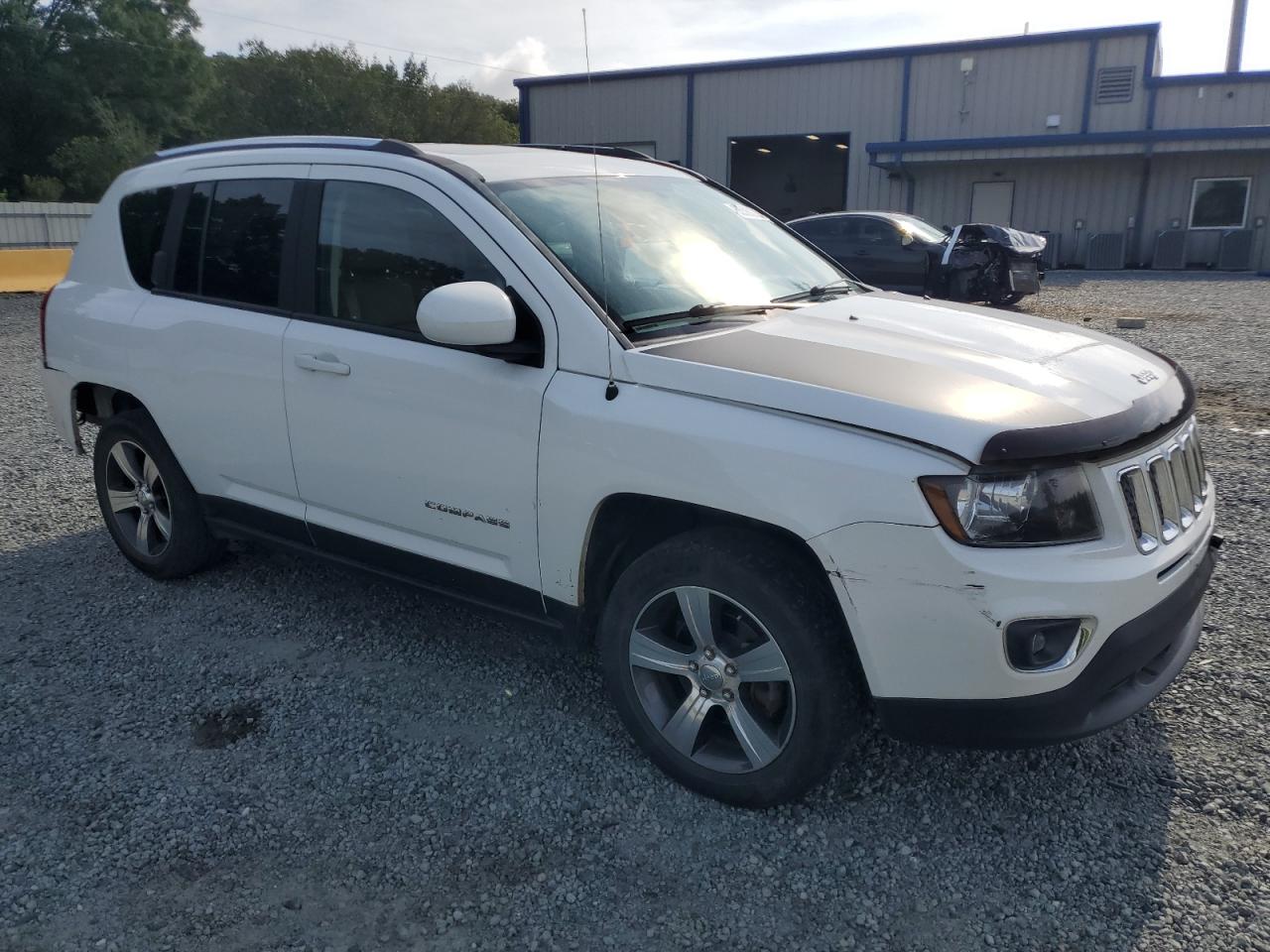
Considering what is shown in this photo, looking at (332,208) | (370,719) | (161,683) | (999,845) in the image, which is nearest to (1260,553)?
(999,845)

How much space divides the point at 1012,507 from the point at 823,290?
164cm

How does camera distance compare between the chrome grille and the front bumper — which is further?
the chrome grille

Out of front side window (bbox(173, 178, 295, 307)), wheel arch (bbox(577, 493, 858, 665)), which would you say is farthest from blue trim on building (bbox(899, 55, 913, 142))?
wheel arch (bbox(577, 493, 858, 665))

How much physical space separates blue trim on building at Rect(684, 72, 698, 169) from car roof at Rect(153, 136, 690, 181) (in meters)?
28.6

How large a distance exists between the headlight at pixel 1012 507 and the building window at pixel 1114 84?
95.2 ft

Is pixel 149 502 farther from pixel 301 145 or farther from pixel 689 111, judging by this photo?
pixel 689 111

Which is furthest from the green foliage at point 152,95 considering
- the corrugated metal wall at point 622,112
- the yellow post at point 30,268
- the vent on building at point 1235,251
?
the vent on building at point 1235,251

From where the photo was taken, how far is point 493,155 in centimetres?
377

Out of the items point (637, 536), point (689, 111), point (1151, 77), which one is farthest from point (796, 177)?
point (637, 536)

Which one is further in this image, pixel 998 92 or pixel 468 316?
pixel 998 92

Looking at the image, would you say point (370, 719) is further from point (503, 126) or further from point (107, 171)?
point (503, 126)

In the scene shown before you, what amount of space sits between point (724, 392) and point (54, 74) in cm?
4649

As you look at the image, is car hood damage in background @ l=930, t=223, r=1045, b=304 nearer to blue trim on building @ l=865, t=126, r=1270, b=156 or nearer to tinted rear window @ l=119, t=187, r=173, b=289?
tinted rear window @ l=119, t=187, r=173, b=289

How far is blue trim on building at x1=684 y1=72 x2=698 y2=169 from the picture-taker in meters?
31.8
